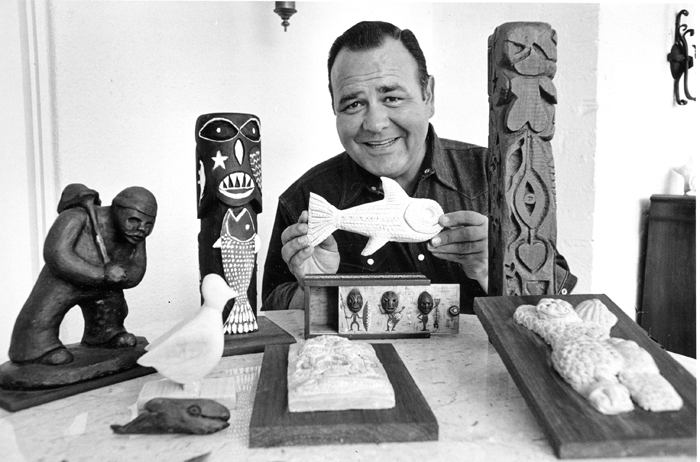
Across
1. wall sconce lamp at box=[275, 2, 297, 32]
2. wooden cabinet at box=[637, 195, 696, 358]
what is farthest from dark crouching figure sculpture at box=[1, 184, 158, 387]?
wooden cabinet at box=[637, 195, 696, 358]

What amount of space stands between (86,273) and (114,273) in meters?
0.05

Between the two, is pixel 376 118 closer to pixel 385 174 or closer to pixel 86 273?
pixel 385 174

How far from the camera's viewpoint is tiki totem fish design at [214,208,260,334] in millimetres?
1430

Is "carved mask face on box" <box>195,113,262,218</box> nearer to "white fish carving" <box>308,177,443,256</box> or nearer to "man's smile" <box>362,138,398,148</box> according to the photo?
"white fish carving" <box>308,177,443,256</box>

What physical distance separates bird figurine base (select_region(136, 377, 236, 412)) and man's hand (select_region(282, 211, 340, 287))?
25.4 inches

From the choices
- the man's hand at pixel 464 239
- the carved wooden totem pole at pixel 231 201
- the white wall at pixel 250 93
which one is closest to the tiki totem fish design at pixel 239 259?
the carved wooden totem pole at pixel 231 201

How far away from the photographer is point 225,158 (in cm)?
141

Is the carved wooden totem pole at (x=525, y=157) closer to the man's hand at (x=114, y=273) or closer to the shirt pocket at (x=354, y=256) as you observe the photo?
the shirt pocket at (x=354, y=256)

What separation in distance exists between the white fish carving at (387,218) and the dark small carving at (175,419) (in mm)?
758

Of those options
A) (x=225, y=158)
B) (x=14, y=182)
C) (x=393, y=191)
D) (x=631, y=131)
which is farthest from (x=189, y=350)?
(x=631, y=131)

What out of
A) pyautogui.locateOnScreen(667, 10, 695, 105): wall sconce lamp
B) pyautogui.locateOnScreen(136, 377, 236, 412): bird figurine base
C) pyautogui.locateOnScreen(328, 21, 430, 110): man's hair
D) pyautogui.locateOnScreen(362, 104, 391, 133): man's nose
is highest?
pyautogui.locateOnScreen(667, 10, 695, 105): wall sconce lamp

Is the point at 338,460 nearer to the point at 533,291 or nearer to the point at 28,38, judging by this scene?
the point at 533,291

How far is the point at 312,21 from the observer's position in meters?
2.47

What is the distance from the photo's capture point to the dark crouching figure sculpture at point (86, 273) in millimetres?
1131
